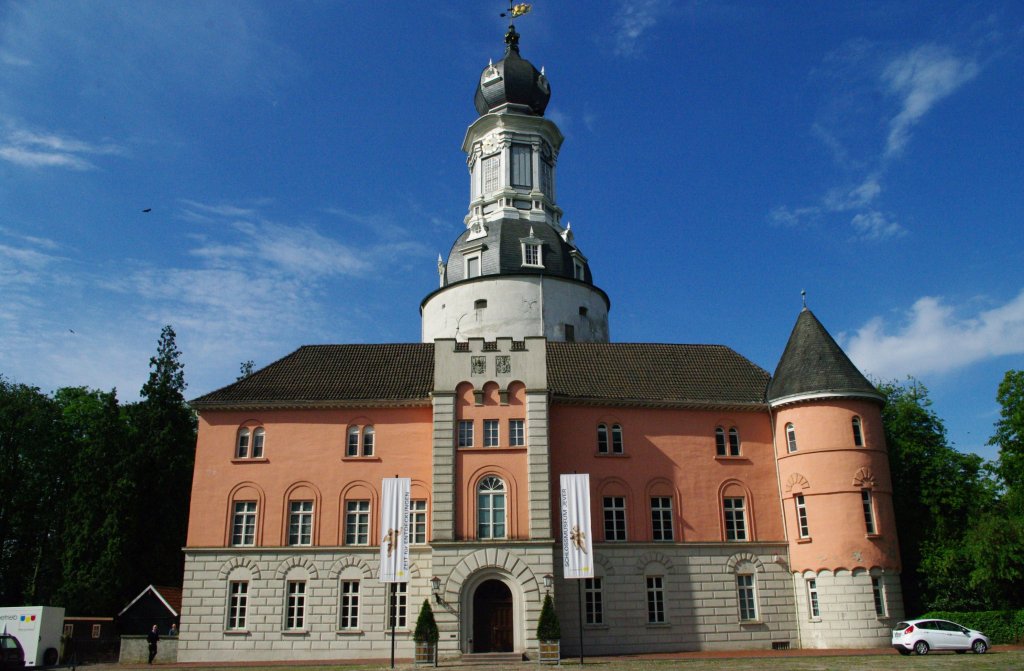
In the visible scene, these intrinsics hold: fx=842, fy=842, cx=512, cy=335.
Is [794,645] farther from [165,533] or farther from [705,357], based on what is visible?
[165,533]

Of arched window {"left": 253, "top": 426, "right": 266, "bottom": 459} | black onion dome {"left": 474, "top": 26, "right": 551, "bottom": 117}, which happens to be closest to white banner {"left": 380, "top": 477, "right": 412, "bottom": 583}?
arched window {"left": 253, "top": 426, "right": 266, "bottom": 459}

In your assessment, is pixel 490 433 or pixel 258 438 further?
pixel 258 438

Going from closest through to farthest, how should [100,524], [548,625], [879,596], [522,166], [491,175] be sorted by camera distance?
1. [548,625]
2. [879,596]
3. [100,524]
4. [522,166]
5. [491,175]

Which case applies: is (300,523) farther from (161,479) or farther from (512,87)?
(512,87)

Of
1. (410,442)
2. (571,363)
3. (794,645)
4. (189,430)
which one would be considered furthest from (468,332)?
(794,645)

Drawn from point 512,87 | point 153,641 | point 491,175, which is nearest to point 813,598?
point 153,641

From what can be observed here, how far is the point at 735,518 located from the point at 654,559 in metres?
3.85

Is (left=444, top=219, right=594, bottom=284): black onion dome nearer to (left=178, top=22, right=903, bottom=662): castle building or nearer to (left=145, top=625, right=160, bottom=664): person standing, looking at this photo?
(left=178, top=22, right=903, bottom=662): castle building

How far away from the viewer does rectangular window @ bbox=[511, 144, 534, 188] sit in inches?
1972

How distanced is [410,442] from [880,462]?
59.5ft

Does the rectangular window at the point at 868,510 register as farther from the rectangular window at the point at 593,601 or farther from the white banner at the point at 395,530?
the white banner at the point at 395,530

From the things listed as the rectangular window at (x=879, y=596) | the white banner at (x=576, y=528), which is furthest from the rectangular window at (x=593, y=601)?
the rectangular window at (x=879, y=596)

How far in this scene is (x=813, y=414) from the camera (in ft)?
107

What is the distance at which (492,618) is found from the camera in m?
29.5
